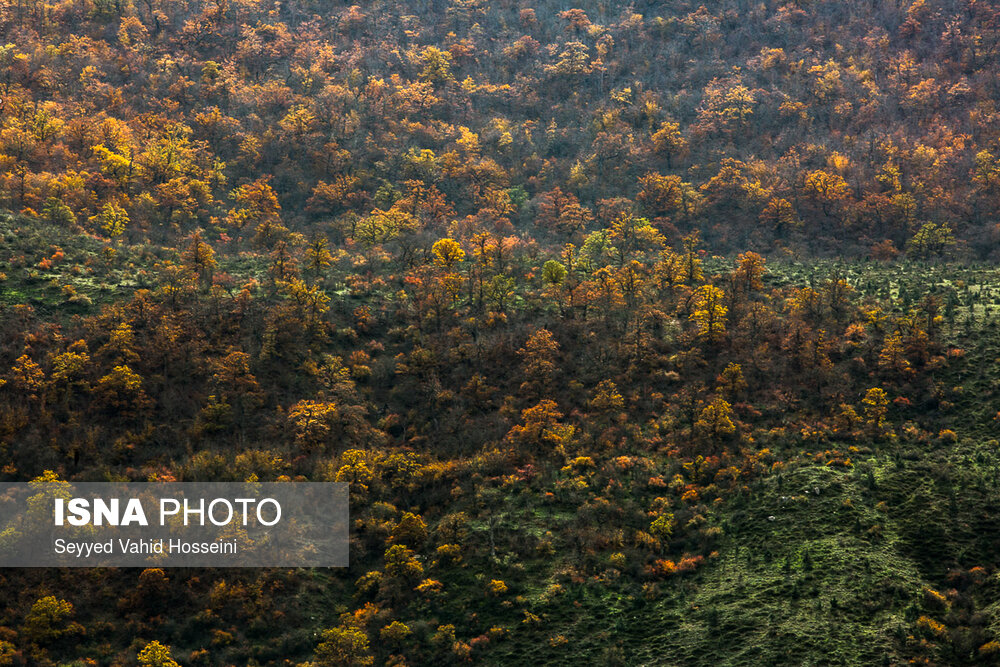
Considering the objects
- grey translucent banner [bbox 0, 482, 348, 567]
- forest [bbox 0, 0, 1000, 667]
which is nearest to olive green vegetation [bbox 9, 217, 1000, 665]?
forest [bbox 0, 0, 1000, 667]

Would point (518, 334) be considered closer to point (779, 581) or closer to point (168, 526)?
point (168, 526)

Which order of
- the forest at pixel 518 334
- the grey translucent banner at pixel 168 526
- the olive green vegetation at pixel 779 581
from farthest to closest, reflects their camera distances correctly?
the grey translucent banner at pixel 168 526 < the forest at pixel 518 334 < the olive green vegetation at pixel 779 581

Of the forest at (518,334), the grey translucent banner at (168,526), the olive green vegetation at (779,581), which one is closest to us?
the olive green vegetation at (779,581)

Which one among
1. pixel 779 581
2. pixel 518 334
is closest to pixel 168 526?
pixel 518 334

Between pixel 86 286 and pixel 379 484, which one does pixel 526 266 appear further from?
pixel 86 286

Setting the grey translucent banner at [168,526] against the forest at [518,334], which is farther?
the grey translucent banner at [168,526]

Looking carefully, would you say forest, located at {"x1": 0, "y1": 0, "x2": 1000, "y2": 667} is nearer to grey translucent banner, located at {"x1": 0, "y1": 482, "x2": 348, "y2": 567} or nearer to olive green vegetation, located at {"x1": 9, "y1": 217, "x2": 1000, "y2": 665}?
olive green vegetation, located at {"x1": 9, "y1": 217, "x2": 1000, "y2": 665}

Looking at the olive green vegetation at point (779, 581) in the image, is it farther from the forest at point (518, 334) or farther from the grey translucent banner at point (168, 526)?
the grey translucent banner at point (168, 526)

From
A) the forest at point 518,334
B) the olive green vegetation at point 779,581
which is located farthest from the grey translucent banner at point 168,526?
the olive green vegetation at point 779,581

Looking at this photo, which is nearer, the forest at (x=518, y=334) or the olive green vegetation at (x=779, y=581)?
the olive green vegetation at (x=779, y=581)
